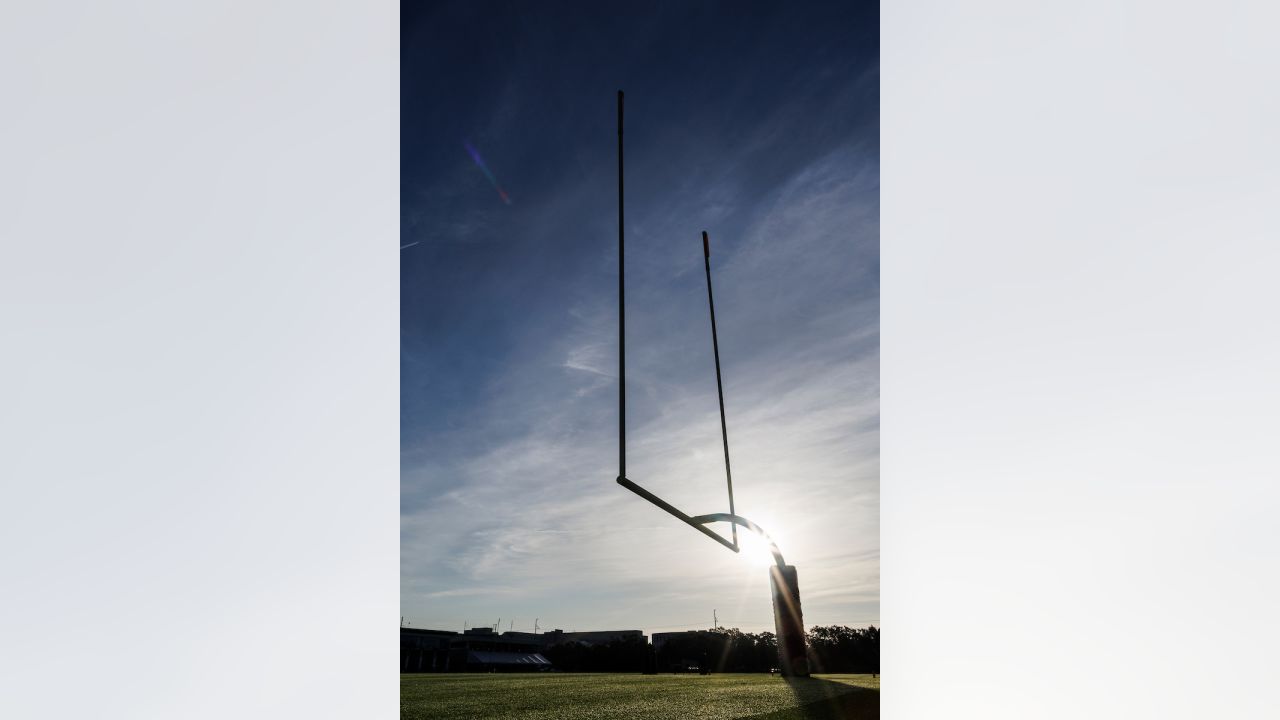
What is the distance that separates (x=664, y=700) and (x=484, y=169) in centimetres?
201

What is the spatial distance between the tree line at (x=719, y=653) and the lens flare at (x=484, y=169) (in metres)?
1.97

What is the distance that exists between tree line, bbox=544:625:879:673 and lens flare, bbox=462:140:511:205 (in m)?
1.97

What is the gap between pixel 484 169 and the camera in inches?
109

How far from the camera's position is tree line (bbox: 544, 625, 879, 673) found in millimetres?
2469

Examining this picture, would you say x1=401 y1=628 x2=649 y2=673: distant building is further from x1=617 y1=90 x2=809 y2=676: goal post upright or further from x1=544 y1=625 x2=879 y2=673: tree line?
x1=617 y1=90 x2=809 y2=676: goal post upright

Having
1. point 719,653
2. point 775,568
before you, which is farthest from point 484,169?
point 719,653

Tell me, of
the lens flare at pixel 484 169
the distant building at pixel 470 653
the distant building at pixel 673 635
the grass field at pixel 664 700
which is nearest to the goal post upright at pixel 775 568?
the grass field at pixel 664 700

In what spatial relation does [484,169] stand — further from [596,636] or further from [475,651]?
[475,651]

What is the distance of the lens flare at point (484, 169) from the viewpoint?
2.72 meters

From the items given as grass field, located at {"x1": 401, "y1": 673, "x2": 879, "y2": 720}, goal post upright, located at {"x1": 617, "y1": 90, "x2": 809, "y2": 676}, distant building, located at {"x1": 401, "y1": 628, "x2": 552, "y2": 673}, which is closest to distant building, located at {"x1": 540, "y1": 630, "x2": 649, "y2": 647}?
distant building, located at {"x1": 401, "y1": 628, "x2": 552, "y2": 673}

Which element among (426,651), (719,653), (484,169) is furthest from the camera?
(426,651)

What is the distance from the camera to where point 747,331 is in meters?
2.60
